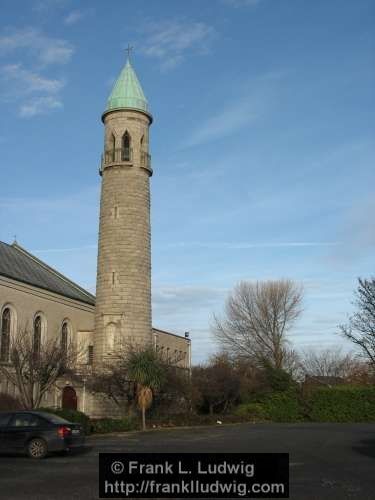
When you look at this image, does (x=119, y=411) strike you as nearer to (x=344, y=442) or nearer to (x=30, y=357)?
(x=30, y=357)

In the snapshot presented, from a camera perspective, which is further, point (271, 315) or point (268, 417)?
point (271, 315)

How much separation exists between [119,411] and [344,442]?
1706 cm

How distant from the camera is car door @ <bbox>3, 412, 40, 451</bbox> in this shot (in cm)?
1741

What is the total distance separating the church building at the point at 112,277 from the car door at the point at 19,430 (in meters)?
18.3

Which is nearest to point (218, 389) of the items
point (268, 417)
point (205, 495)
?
point (268, 417)

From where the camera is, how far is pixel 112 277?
129 feet

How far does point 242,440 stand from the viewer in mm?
23578

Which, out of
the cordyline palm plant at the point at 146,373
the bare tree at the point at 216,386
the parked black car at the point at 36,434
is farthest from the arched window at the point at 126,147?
the parked black car at the point at 36,434

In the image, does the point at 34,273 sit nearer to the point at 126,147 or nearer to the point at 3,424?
the point at 126,147

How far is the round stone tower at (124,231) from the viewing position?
3888 cm

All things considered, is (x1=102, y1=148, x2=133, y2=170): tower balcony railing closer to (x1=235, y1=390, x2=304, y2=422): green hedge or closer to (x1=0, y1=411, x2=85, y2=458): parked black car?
(x1=235, y1=390, x2=304, y2=422): green hedge

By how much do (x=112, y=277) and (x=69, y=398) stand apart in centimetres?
823

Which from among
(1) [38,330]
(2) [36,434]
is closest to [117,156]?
(1) [38,330]

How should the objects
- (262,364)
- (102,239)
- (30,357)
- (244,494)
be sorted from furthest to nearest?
(262,364)
(102,239)
(30,357)
(244,494)
